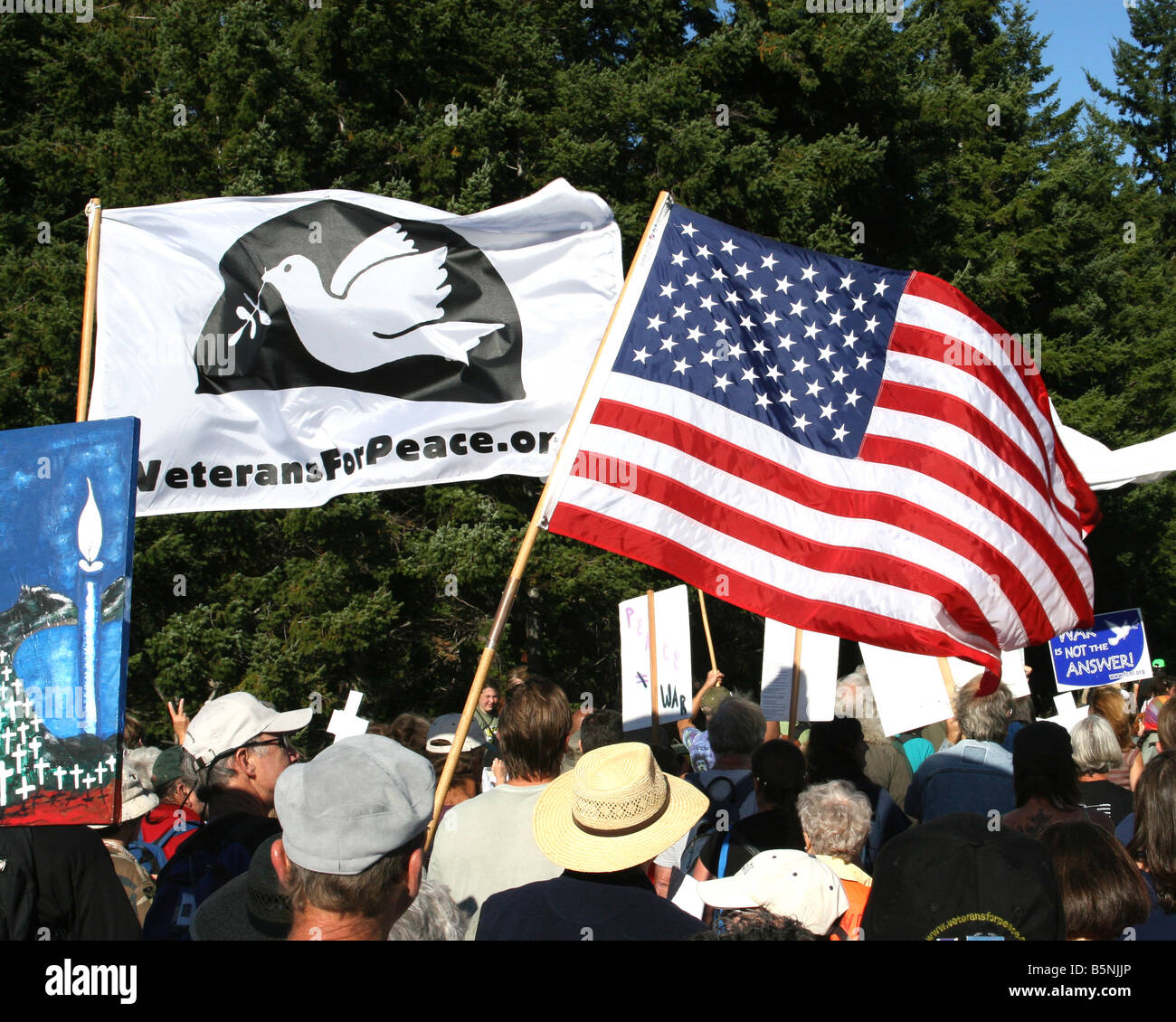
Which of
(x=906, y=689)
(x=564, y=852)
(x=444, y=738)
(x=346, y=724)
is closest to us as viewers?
(x=564, y=852)

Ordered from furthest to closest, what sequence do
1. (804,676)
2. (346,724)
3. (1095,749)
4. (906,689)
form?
(804,676), (906,689), (346,724), (1095,749)

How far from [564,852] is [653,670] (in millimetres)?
5168

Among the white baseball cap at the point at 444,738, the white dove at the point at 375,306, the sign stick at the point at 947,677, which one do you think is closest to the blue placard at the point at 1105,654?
the sign stick at the point at 947,677

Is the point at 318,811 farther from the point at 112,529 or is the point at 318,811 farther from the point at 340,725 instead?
the point at 340,725

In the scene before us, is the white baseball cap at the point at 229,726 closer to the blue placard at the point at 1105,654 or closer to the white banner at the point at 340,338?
the white banner at the point at 340,338

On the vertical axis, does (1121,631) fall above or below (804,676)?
above

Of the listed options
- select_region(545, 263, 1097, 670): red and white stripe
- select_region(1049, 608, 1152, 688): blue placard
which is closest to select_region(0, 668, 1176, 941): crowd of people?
select_region(545, 263, 1097, 670): red and white stripe

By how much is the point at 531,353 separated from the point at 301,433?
1.18 m

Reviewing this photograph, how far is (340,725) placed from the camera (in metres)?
7.65

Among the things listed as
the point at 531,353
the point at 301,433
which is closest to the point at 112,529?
the point at 301,433

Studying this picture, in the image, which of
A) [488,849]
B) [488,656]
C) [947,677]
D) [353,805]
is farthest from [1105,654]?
[353,805]

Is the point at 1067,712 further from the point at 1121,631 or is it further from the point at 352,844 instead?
the point at 352,844

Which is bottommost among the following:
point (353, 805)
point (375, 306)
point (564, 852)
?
point (564, 852)

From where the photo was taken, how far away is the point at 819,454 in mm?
5562
